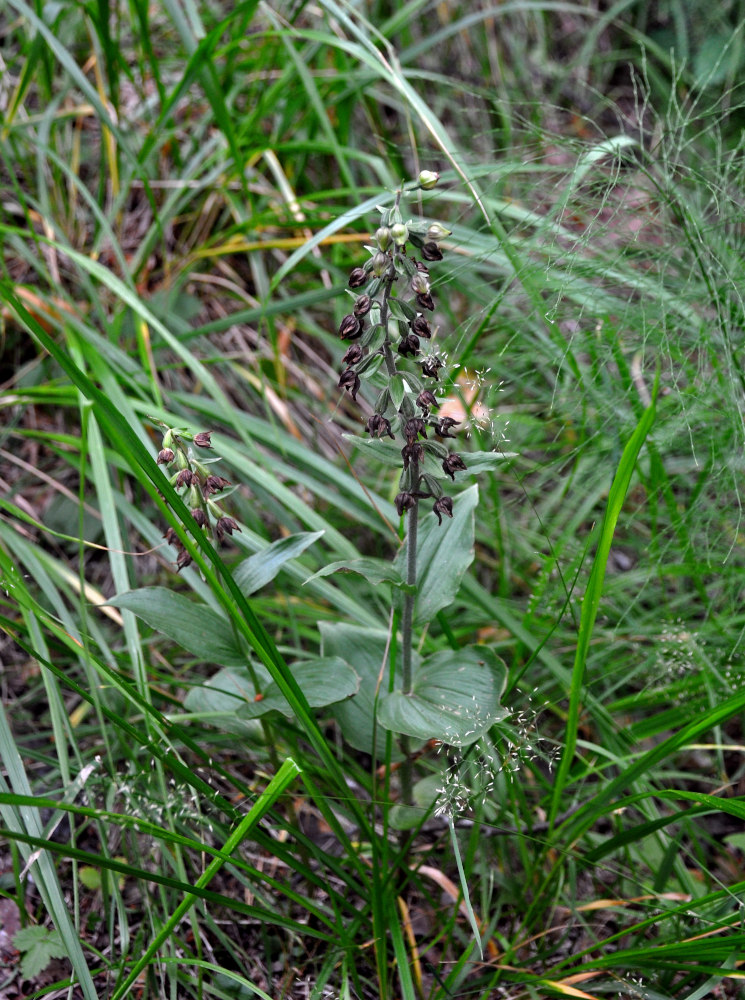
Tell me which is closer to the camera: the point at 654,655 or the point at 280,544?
the point at 280,544

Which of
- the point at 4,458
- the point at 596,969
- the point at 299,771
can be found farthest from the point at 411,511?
the point at 4,458

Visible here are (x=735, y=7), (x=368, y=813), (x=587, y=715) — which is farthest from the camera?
(x=735, y=7)

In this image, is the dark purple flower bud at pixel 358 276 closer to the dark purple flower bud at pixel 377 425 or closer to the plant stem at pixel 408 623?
the dark purple flower bud at pixel 377 425

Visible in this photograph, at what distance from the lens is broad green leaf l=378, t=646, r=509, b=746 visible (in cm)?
175

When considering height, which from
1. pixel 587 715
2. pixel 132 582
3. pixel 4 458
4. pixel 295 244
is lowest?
pixel 587 715

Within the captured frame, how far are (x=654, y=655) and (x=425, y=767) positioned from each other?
73 cm

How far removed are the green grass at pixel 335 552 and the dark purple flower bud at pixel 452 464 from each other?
0.14 meters

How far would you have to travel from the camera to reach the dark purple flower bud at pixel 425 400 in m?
1.58

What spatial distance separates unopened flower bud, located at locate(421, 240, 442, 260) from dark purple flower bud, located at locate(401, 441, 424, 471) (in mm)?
354

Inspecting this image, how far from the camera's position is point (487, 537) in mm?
2766

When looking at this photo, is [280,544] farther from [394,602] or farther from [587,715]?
[587,715]

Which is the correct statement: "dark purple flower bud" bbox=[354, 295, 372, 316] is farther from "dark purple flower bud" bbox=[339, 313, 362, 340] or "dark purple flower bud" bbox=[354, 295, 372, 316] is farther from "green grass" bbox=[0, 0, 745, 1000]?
"green grass" bbox=[0, 0, 745, 1000]

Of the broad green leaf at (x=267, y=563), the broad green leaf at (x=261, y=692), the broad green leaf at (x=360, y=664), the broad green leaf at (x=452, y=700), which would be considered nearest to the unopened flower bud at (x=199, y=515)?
the broad green leaf at (x=267, y=563)

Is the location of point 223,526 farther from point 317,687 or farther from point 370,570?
point 317,687
